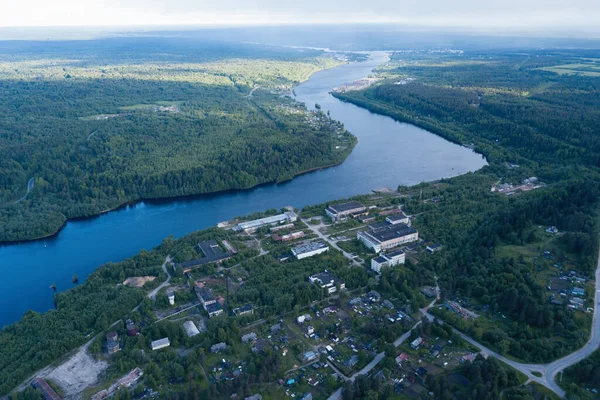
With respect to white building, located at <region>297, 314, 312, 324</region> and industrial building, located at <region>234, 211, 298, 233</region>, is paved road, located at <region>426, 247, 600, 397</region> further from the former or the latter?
industrial building, located at <region>234, 211, 298, 233</region>

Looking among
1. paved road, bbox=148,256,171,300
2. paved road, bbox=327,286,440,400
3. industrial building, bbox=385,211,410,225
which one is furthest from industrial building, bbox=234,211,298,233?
paved road, bbox=327,286,440,400

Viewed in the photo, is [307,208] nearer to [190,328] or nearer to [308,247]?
[308,247]

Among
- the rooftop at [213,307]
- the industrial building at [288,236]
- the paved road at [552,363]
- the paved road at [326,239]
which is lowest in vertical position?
the paved road at [552,363]

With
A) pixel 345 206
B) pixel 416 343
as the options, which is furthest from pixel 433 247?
pixel 416 343

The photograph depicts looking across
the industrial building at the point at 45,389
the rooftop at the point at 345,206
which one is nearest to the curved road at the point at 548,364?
the industrial building at the point at 45,389

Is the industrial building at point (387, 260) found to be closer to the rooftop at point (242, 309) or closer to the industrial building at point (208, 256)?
the rooftop at point (242, 309)

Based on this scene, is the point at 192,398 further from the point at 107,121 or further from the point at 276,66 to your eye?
the point at 276,66
